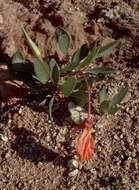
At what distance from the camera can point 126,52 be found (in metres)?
3.44

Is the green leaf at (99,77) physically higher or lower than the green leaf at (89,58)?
lower

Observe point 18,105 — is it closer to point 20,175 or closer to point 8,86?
point 8,86

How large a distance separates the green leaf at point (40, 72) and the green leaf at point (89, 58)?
0.19m

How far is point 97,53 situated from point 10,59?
0.53 metres

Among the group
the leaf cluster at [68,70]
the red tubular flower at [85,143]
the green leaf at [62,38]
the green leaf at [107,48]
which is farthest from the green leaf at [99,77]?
the red tubular flower at [85,143]

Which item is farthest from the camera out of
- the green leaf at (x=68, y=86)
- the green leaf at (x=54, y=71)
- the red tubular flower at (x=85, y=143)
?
the green leaf at (x=54, y=71)

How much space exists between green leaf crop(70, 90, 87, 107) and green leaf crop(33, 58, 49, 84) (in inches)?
6.2

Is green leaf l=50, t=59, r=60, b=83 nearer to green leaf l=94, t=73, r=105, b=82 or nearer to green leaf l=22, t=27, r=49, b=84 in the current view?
green leaf l=22, t=27, r=49, b=84

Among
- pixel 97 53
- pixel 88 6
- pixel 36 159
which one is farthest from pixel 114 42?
pixel 36 159

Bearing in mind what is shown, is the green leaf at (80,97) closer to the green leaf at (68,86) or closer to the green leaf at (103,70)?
the green leaf at (68,86)

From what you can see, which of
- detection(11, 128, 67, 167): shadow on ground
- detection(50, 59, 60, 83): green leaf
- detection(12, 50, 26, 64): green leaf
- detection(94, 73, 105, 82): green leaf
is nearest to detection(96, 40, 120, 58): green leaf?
detection(94, 73, 105, 82): green leaf

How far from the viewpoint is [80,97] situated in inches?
122

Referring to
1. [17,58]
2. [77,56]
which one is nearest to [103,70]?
[77,56]

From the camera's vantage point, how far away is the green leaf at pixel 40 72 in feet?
9.95
